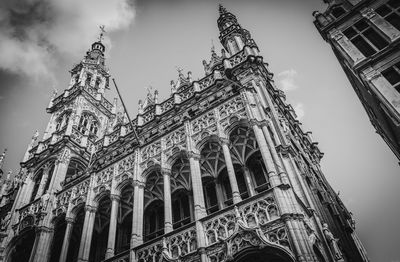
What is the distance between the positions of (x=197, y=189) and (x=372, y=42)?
1137 centimetres

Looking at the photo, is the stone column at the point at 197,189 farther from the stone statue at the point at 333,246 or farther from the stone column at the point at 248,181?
the stone statue at the point at 333,246

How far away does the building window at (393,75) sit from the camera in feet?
44.1

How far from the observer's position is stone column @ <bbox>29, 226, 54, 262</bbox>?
18.5 m

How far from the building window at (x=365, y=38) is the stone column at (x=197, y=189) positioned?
32.8 ft

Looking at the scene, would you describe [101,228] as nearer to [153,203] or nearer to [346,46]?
[153,203]

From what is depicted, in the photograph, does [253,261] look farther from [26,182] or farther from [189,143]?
[26,182]

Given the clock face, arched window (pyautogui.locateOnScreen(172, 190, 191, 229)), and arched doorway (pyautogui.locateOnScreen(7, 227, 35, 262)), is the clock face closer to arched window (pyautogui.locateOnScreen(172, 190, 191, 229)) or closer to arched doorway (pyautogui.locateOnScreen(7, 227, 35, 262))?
arched doorway (pyautogui.locateOnScreen(7, 227, 35, 262))

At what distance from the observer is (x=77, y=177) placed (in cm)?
2202

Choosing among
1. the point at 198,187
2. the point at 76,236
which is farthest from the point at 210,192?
the point at 76,236

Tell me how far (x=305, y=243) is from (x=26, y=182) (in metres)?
24.5

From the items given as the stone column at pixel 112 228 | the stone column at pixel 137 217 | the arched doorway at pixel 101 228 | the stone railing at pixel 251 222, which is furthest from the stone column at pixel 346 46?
the arched doorway at pixel 101 228

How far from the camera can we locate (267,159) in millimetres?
13172

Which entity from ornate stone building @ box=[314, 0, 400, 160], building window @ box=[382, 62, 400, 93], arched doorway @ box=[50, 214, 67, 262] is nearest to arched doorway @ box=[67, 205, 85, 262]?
arched doorway @ box=[50, 214, 67, 262]

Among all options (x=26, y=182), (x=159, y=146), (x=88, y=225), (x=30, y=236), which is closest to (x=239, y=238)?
(x=159, y=146)
